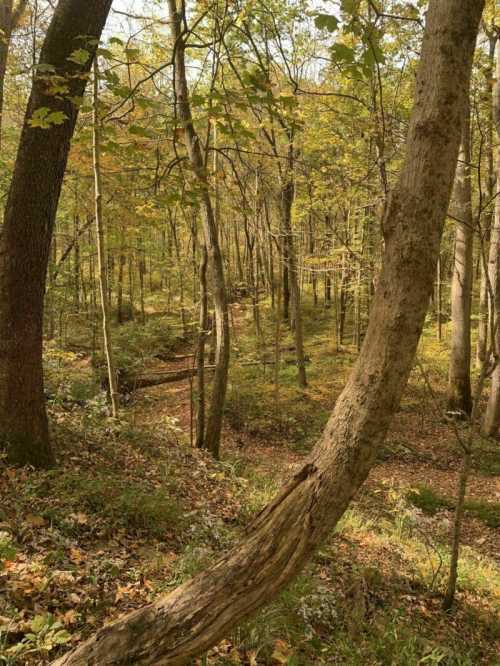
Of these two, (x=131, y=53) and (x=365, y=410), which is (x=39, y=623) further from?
(x=131, y=53)

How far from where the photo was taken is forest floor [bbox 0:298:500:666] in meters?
3.05

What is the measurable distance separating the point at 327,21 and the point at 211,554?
412cm

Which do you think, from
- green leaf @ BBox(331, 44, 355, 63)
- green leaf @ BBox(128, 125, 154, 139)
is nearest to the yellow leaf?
green leaf @ BBox(128, 125, 154, 139)

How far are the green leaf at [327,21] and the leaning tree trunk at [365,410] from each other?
0.62 meters

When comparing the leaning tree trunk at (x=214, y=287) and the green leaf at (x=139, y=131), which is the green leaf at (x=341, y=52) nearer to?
the green leaf at (x=139, y=131)

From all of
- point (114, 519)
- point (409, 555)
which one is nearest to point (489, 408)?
point (409, 555)

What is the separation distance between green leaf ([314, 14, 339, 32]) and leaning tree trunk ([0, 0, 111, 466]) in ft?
9.13

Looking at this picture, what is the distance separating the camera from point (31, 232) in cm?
437

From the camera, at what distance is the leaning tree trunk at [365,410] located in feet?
6.17

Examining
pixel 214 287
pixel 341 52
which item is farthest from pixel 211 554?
pixel 214 287

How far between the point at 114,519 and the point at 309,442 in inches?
267

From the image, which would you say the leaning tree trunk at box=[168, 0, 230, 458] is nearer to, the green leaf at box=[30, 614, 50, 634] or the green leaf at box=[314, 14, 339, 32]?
the green leaf at box=[314, 14, 339, 32]

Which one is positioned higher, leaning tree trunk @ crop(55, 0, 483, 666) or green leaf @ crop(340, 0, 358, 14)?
green leaf @ crop(340, 0, 358, 14)

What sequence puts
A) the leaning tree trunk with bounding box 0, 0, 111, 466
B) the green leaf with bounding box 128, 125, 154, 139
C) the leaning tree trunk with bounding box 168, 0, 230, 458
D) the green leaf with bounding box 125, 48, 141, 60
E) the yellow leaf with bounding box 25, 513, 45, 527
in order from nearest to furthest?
the green leaf with bounding box 125, 48, 141, 60
the green leaf with bounding box 128, 125, 154, 139
the yellow leaf with bounding box 25, 513, 45, 527
the leaning tree trunk with bounding box 0, 0, 111, 466
the leaning tree trunk with bounding box 168, 0, 230, 458
